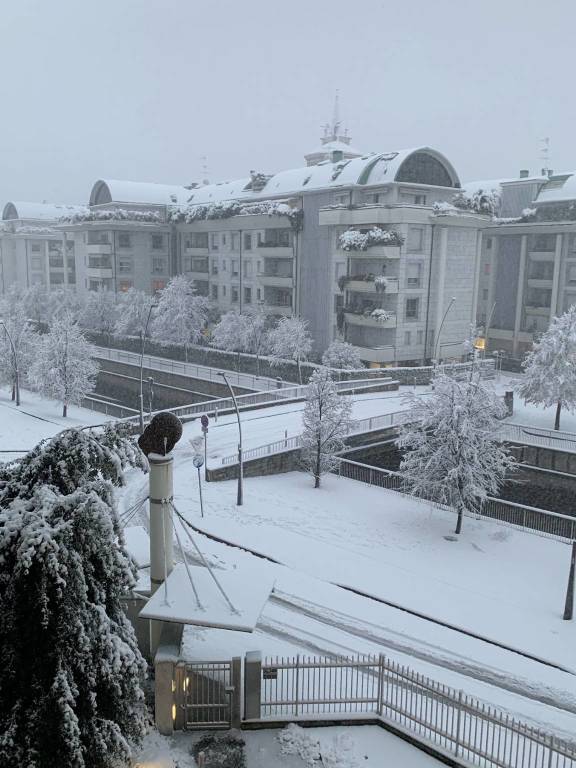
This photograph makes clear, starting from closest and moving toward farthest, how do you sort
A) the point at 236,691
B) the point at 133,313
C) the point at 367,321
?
the point at 236,691 < the point at 367,321 < the point at 133,313

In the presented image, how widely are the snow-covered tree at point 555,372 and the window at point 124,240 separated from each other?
151ft

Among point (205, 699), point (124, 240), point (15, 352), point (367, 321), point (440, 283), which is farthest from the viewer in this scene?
point (124, 240)

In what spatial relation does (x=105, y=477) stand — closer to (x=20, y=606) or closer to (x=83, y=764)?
(x=20, y=606)

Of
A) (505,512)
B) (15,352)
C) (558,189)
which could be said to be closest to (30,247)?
(15,352)

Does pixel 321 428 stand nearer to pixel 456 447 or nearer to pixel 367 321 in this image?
pixel 456 447

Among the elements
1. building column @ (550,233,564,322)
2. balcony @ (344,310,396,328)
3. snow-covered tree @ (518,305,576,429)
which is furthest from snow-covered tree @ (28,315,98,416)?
building column @ (550,233,564,322)

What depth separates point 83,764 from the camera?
8039 millimetres

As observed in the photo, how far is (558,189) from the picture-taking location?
189ft

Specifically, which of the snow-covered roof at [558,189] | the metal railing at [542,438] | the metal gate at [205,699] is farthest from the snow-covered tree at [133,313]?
the metal gate at [205,699]

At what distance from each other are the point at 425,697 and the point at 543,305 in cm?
5287

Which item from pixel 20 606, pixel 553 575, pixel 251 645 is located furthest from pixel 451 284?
pixel 20 606

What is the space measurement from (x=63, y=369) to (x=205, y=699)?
121ft

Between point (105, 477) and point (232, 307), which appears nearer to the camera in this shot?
point (105, 477)

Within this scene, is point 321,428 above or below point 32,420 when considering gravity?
above
